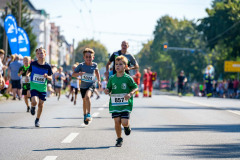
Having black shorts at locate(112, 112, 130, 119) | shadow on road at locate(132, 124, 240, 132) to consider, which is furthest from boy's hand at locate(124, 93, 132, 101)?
shadow on road at locate(132, 124, 240, 132)

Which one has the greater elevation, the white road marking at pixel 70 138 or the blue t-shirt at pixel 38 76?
the blue t-shirt at pixel 38 76

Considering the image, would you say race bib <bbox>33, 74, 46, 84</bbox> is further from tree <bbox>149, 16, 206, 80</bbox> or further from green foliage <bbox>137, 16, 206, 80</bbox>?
tree <bbox>149, 16, 206, 80</bbox>

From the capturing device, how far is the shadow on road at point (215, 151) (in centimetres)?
774

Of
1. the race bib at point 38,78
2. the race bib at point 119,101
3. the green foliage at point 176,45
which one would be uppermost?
the green foliage at point 176,45

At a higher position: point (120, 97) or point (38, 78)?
point (38, 78)

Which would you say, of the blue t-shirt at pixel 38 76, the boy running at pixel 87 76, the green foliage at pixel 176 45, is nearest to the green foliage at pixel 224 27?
the green foliage at pixel 176 45

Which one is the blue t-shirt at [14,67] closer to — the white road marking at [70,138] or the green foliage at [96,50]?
the white road marking at [70,138]

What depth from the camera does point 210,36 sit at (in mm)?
46719

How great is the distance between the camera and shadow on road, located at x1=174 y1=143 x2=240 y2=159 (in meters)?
7.74

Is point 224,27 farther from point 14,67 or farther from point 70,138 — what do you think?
point 70,138

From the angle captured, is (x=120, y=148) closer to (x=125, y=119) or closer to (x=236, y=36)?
(x=125, y=119)

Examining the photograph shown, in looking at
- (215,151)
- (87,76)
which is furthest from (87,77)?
(215,151)

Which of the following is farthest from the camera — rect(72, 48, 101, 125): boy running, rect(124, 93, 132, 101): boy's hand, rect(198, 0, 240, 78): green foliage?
rect(198, 0, 240, 78): green foliage

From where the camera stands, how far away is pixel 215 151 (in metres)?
8.17
